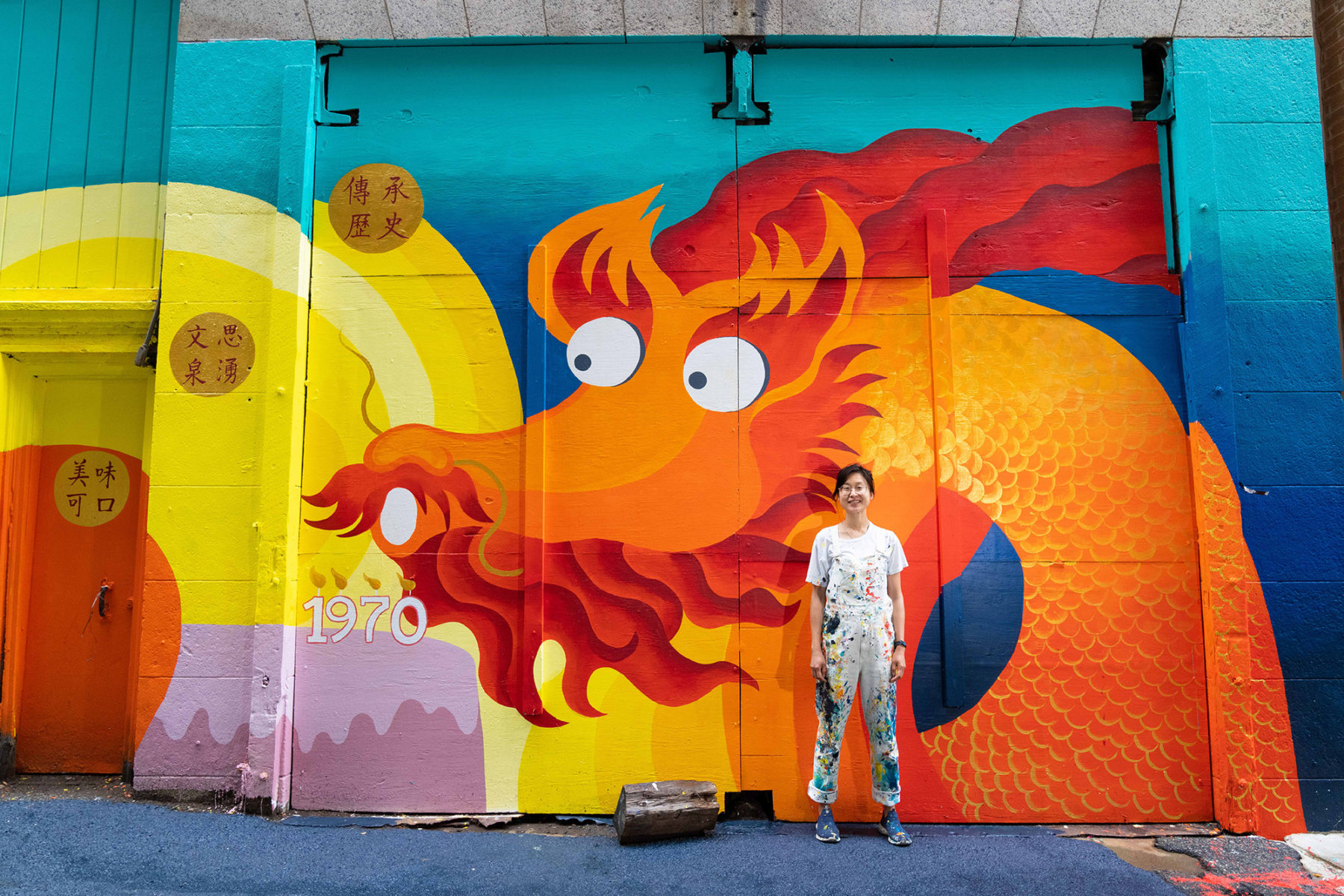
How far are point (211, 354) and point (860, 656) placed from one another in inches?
166

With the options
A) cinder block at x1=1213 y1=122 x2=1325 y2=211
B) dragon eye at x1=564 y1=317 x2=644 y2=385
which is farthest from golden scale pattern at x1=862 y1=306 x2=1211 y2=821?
dragon eye at x1=564 y1=317 x2=644 y2=385

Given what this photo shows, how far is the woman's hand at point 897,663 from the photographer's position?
3727mm

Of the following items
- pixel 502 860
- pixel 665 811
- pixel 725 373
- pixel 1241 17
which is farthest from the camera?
pixel 1241 17

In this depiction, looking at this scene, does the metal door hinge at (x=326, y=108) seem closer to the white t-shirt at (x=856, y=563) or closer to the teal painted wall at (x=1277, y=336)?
the white t-shirt at (x=856, y=563)

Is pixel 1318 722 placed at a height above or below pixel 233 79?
below

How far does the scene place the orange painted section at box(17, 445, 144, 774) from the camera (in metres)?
4.51

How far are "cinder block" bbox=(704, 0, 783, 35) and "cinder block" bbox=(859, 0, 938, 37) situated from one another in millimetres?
545

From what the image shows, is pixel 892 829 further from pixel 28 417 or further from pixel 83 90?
pixel 83 90

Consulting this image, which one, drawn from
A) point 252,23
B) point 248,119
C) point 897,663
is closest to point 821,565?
point 897,663

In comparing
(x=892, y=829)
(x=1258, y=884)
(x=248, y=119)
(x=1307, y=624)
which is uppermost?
(x=248, y=119)

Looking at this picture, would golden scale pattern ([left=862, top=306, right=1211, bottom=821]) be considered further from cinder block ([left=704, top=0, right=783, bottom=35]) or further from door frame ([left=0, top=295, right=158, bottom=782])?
door frame ([left=0, top=295, right=158, bottom=782])

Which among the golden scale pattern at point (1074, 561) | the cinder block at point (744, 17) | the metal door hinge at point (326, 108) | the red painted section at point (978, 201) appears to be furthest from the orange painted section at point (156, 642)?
the cinder block at point (744, 17)

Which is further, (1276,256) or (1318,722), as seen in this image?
(1276,256)

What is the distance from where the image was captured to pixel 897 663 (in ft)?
12.3
